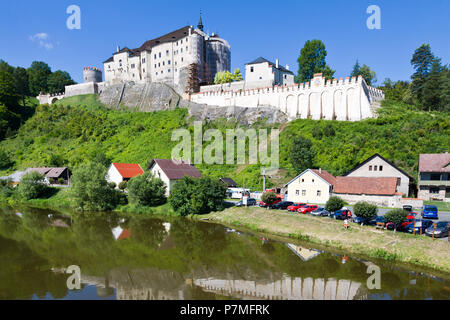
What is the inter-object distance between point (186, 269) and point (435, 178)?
32985mm

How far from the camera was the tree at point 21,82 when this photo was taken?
92.0 m

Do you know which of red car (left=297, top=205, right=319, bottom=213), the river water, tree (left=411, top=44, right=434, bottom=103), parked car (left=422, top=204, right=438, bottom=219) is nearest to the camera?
the river water

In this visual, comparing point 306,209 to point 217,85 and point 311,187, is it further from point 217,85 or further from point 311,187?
point 217,85

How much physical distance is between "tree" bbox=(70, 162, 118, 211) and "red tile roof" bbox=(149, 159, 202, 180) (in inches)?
292

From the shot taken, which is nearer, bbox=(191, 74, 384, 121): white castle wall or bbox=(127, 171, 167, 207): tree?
bbox=(127, 171, 167, 207): tree

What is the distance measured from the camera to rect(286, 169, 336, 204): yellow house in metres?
35.0

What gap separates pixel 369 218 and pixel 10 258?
2974 cm

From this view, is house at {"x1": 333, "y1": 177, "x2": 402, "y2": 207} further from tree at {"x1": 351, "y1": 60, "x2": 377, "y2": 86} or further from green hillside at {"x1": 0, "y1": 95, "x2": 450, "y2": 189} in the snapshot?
tree at {"x1": 351, "y1": 60, "x2": 377, "y2": 86}

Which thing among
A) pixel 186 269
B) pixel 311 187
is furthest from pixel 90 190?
pixel 311 187

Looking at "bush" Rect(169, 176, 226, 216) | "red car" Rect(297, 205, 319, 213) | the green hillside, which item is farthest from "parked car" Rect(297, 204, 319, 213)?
the green hillside

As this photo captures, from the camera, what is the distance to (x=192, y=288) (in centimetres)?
1630

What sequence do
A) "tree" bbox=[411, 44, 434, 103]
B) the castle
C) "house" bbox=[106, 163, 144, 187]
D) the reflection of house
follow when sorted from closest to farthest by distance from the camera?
the reflection of house
"house" bbox=[106, 163, 144, 187]
the castle
"tree" bbox=[411, 44, 434, 103]
